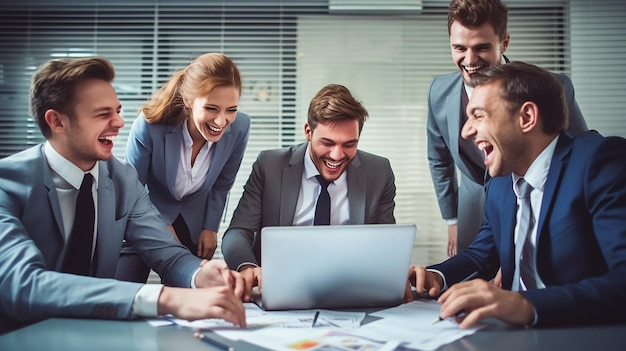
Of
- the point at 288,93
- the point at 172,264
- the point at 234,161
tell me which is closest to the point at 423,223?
the point at 288,93

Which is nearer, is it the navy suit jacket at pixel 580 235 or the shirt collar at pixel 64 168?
the navy suit jacket at pixel 580 235

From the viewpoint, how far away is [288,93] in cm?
394

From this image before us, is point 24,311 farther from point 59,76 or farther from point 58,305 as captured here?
point 59,76

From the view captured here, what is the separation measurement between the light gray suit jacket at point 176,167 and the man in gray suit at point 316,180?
0.24 meters

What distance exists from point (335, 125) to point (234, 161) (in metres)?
0.63

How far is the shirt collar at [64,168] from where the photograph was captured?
5.51 ft

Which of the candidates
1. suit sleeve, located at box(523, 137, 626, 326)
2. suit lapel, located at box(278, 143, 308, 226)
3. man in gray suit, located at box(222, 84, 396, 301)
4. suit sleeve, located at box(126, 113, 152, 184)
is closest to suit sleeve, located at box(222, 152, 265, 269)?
man in gray suit, located at box(222, 84, 396, 301)

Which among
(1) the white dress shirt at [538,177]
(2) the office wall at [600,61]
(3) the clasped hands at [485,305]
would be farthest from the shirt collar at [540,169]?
(2) the office wall at [600,61]

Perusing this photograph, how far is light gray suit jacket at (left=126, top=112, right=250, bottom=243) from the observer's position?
243 centimetres

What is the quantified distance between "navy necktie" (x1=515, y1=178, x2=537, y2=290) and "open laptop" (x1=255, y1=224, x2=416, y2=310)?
443 mm

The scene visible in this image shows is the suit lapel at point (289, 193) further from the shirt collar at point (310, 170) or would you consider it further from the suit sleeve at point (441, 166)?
the suit sleeve at point (441, 166)

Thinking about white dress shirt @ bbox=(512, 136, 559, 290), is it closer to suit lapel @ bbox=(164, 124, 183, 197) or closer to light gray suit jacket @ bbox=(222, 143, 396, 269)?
light gray suit jacket @ bbox=(222, 143, 396, 269)

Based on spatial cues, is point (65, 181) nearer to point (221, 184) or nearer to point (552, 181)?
point (221, 184)

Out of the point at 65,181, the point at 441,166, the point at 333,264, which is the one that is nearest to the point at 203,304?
the point at 333,264
